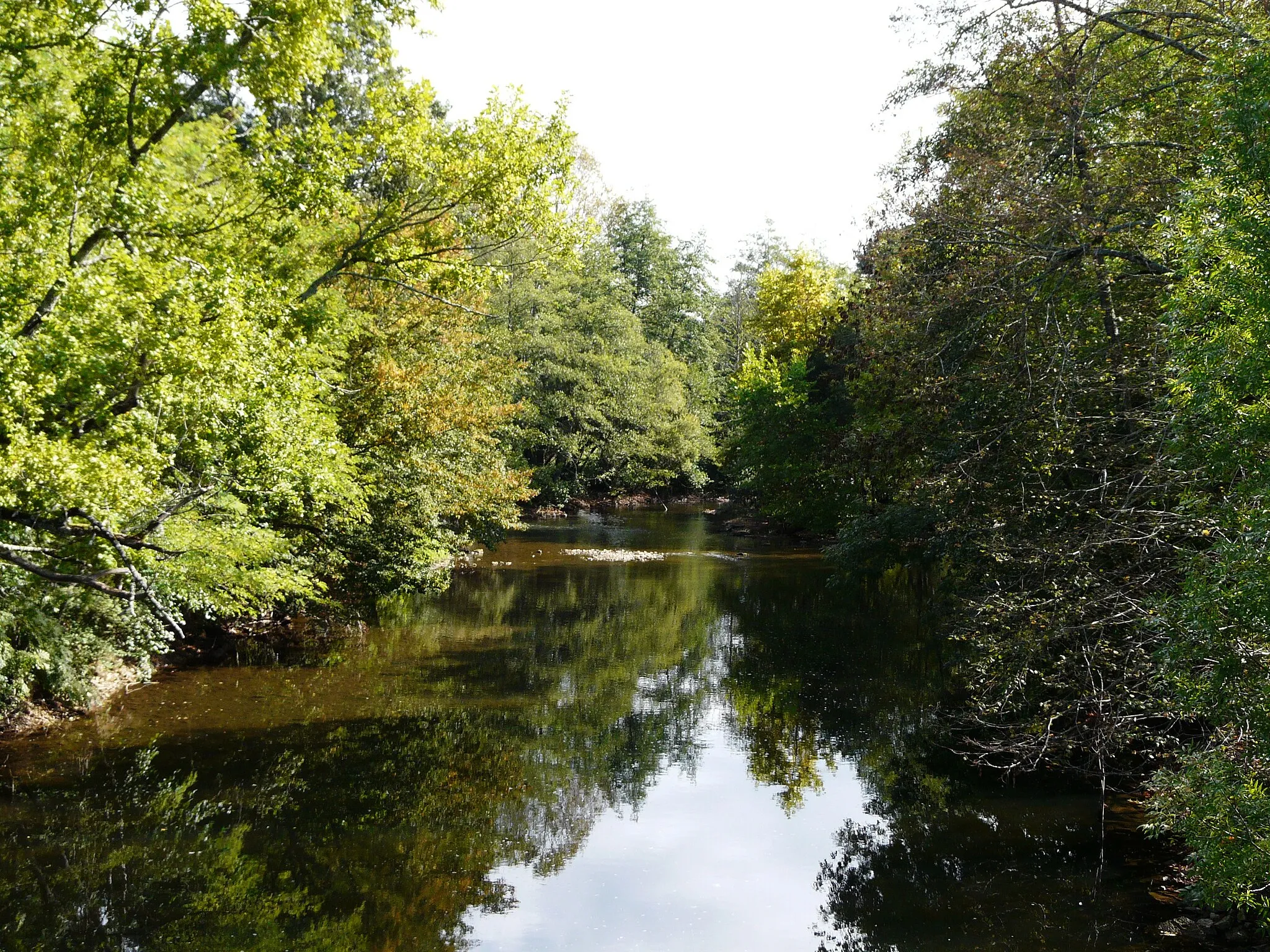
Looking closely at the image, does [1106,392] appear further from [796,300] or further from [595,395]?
[595,395]

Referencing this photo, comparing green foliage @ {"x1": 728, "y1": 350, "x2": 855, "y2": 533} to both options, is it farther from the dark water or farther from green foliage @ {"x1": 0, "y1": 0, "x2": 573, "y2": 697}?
green foliage @ {"x1": 0, "y1": 0, "x2": 573, "y2": 697}

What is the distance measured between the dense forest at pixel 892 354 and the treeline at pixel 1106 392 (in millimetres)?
45

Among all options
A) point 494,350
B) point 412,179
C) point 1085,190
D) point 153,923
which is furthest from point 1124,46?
point 494,350

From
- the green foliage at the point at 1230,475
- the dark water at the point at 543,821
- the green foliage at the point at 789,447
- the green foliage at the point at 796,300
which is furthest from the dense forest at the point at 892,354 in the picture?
the green foliage at the point at 796,300

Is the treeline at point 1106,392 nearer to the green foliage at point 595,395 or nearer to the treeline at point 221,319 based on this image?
the treeline at point 221,319

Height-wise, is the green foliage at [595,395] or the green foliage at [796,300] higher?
the green foliage at [796,300]

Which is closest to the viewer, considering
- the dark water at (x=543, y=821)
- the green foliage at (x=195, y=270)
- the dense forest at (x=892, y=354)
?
the dense forest at (x=892, y=354)

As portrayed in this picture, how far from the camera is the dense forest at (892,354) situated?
5.71 metres

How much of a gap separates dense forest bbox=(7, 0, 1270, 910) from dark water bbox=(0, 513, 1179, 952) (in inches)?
41.9

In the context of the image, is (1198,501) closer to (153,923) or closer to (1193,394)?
(1193,394)

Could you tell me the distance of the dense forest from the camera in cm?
571

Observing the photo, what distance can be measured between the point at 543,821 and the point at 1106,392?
7369mm

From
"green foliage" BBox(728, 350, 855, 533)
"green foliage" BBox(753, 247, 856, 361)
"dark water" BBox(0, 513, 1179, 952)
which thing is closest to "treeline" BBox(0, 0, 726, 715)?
"dark water" BBox(0, 513, 1179, 952)

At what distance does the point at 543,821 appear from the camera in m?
9.34
